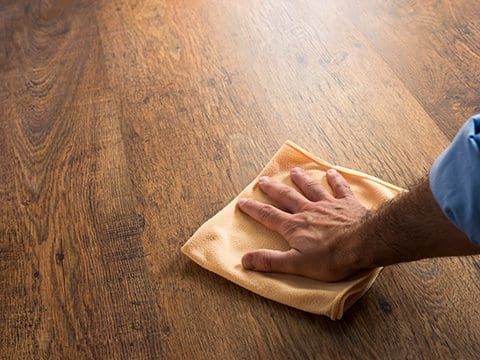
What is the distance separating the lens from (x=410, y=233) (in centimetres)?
89

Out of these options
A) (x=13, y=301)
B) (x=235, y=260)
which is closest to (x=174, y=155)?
(x=235, y=260)

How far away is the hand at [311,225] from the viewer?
40.7 inches

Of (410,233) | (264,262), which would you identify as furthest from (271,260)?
(410,233)

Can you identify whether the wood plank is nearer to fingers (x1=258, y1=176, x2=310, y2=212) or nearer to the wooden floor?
the wooden floor

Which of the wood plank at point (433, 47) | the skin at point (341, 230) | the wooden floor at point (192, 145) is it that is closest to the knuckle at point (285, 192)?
the skin at point (341, 230)

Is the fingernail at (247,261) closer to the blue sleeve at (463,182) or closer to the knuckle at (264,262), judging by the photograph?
the knuckle at (264,262)

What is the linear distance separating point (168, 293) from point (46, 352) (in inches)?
8.8

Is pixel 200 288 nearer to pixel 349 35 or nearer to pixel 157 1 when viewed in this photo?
pixel 349 35

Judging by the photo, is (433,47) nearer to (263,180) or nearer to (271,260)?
(263,180)

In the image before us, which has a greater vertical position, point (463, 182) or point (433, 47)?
point (463, 182)

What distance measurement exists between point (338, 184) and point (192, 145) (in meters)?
0.36

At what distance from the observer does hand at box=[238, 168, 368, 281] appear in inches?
40.7

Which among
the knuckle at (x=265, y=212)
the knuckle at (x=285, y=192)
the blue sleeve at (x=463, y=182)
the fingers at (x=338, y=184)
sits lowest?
the knuckle at (x=265, y=212)

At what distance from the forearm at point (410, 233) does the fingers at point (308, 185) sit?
0.58ft
